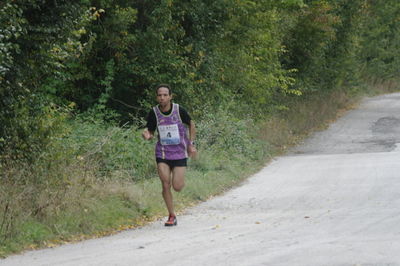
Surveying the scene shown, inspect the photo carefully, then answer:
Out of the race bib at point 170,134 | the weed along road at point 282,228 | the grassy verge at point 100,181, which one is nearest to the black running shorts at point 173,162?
the race bib at point 170,134

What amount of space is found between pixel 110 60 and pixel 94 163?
21.9 feet

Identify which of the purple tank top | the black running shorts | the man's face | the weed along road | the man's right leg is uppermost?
the man's face

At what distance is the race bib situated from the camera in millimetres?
10617

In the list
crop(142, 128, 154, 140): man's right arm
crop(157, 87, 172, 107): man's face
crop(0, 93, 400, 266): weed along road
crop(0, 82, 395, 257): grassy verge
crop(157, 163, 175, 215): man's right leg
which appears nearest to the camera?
crop(0, 93, 400, 266): weed along road

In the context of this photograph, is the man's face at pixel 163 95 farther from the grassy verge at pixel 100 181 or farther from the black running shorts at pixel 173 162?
the grassy verge at pixel 100 181

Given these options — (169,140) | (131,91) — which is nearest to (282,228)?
(169,140)

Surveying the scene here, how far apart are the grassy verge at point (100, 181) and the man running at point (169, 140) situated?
0.84m

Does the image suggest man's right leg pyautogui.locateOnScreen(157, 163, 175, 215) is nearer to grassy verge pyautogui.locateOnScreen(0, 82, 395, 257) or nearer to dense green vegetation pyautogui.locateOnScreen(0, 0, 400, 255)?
grassy verge pyautogui.locateOnScreen(0, 82, 395, 257)

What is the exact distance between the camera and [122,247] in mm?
8875

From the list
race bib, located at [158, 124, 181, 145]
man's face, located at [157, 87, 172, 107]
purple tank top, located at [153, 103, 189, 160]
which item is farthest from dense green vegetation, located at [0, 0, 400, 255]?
man's face, located at [157, 87, 172, 107]

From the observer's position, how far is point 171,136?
10.6 meters

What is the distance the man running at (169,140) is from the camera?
10.6 meters

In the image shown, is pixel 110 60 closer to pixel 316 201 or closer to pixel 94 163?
pixel 94 163

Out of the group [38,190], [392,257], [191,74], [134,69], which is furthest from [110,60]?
[392,257]
